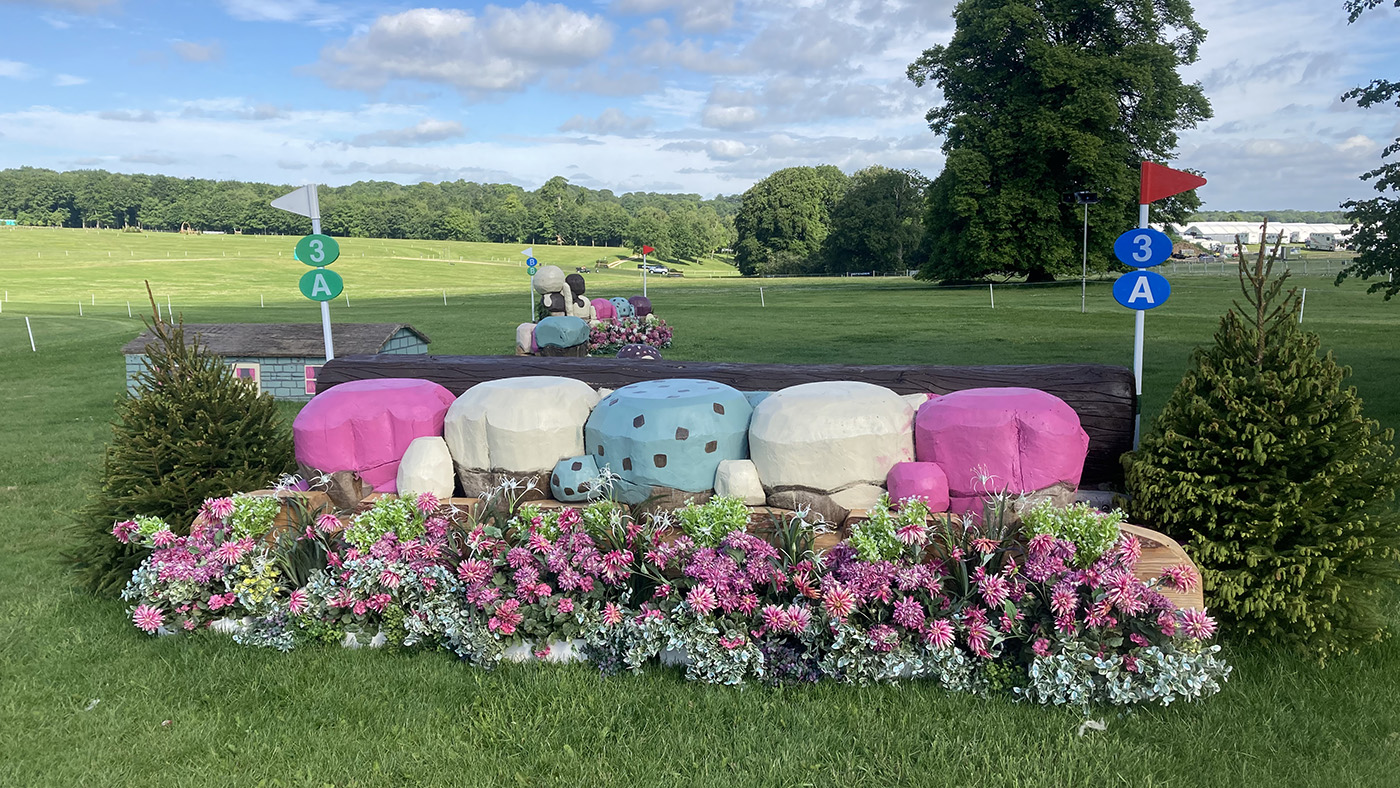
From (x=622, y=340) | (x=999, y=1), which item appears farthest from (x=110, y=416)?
(x=999, y=1)

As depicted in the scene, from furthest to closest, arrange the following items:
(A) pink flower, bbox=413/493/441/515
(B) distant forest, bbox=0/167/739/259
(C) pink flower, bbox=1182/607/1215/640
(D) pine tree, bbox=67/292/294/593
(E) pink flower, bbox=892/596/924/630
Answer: (B) distant forest, bbox=0/167/739/259 < (D) pine tree, bbox=67/292/294/593 < (A) pink flower, bbox=413/493/441/515 < (E) pink flower, bbox=892/596/924/630 < (C) pink flower, bbox=1182/607/1215/640

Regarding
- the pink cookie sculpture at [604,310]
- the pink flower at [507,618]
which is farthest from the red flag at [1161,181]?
the pink cookie sculpture at [604,310]

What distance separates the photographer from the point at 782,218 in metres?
74.3

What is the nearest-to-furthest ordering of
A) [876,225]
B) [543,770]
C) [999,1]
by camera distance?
1. [543,770]
2. [999,1]
3. [876,225]

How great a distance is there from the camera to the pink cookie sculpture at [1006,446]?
13.1ft

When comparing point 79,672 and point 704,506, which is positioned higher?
point 704,506

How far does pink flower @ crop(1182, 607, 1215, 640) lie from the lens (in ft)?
10.6

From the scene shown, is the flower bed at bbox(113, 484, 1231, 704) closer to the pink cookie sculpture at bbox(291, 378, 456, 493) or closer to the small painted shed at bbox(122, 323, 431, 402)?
the pink cookie sculpture at bbox(291, 378, 456, 493)

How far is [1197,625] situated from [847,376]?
233 cm

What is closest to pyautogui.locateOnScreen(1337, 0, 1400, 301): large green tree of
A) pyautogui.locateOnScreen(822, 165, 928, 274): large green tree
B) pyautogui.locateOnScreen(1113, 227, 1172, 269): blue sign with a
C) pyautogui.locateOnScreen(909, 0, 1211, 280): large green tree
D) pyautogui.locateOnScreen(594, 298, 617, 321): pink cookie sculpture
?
pyautogui.locateOnScreen(1113, 227, 1172, 269): blue sign with a

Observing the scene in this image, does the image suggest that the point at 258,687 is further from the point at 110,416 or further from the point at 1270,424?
the point at 110,416

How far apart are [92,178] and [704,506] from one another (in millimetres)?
148749

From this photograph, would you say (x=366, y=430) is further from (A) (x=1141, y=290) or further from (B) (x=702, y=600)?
(A) (x=1141, y=290)

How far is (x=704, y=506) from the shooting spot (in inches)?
156
